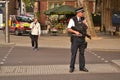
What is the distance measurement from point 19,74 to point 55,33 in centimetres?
2437

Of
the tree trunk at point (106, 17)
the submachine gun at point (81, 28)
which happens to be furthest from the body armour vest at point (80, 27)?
the tree trunk at point (106, 17)

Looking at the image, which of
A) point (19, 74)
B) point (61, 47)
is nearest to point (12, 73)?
point (19, 74)

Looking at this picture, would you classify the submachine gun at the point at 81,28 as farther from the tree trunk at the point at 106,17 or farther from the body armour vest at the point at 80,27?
the tree trunk at the point at 106,17

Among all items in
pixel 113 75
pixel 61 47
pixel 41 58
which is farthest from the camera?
pixel 61 47

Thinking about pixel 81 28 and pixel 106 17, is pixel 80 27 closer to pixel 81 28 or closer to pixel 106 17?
pixel 81 28

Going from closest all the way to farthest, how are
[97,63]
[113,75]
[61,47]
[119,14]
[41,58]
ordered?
1. [113,75]
2. [97,63]
3. [41,58]
4. [61,47]
5. [119,14]

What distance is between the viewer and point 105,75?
12875mm

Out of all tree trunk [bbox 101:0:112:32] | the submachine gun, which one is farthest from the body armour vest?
tree trunk [bbox 101:0:112:32]

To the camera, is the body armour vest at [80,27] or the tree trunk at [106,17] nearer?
the body armour vest at [80,27]

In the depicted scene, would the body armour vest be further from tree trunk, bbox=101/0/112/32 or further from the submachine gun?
tree trunk, bbox=101/0/112/32

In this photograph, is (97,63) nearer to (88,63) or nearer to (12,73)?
(88,63)

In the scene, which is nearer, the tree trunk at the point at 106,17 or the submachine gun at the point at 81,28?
the submachine gun at the point at 81,28

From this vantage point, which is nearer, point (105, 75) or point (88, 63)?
point (105, 75)

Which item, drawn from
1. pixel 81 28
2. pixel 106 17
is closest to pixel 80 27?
pixel 81 28
